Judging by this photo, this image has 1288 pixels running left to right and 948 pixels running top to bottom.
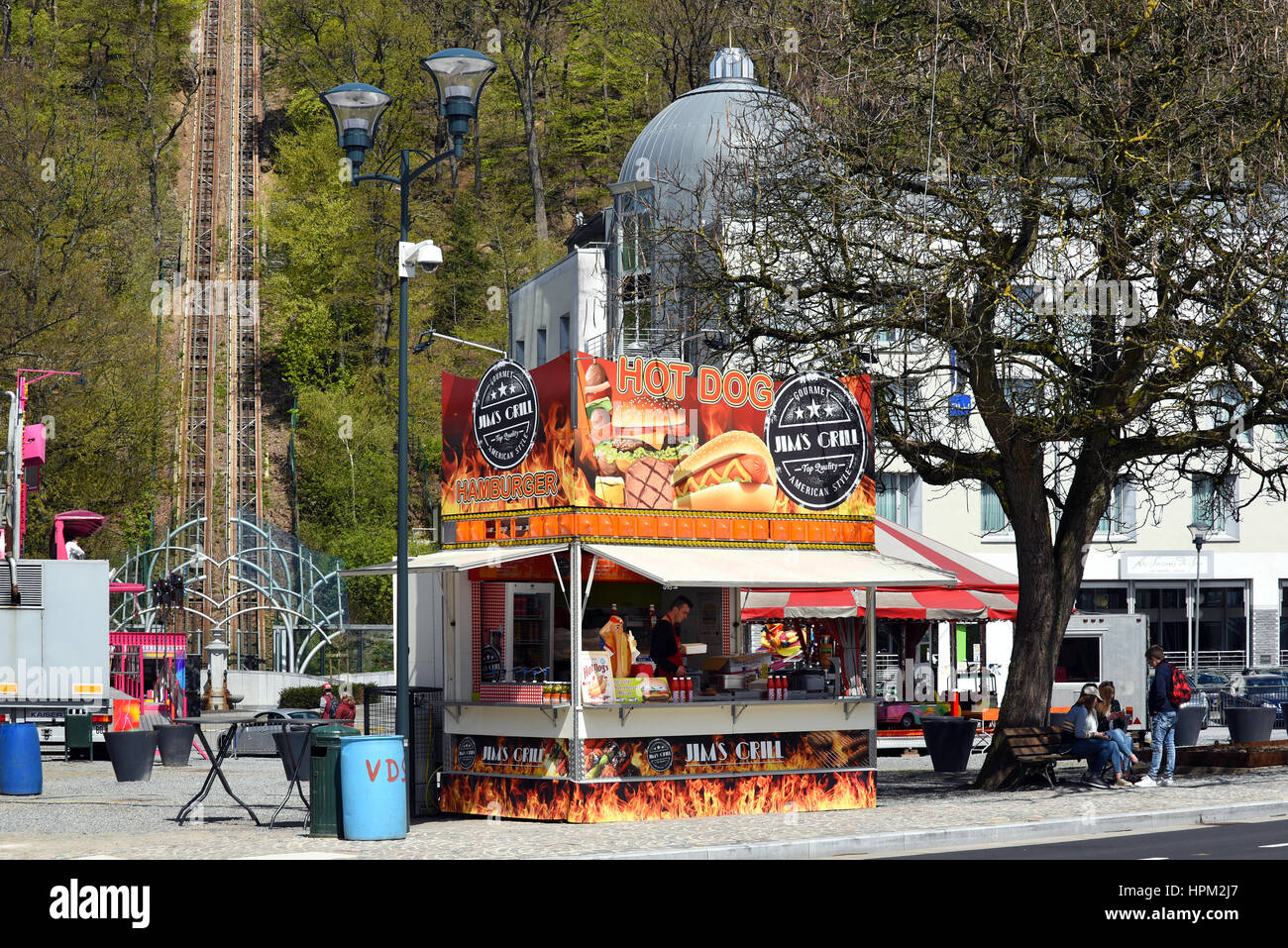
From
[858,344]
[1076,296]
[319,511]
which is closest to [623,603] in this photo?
[858,344]

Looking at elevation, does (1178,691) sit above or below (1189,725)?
above

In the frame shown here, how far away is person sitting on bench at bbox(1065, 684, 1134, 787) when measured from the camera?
821 inches

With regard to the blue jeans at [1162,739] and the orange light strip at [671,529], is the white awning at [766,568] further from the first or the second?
the blue jeans at [1162,739]

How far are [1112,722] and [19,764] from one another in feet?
49.7

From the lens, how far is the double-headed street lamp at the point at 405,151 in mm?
16844

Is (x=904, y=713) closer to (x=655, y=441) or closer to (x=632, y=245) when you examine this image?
(x=655, y=441)

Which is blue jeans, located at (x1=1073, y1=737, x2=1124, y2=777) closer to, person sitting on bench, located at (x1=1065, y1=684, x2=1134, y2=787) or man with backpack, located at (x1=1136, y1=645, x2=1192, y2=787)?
person sitting on bench, located at (x1=1065, y1=684, x2=1134, y2=787)

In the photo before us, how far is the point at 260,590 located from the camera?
4419 centimetres

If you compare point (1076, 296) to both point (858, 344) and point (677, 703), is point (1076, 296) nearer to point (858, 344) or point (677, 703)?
point (858, 344)

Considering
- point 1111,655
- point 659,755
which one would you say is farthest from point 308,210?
point 659,755

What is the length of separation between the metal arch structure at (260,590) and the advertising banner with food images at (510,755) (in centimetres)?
1860

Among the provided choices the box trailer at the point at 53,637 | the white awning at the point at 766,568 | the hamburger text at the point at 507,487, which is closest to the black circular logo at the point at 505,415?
the hamburger text at the point at 507,487

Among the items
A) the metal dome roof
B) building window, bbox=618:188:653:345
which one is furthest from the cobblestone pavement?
the metal dome roof

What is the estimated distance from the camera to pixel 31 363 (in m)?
46.3
